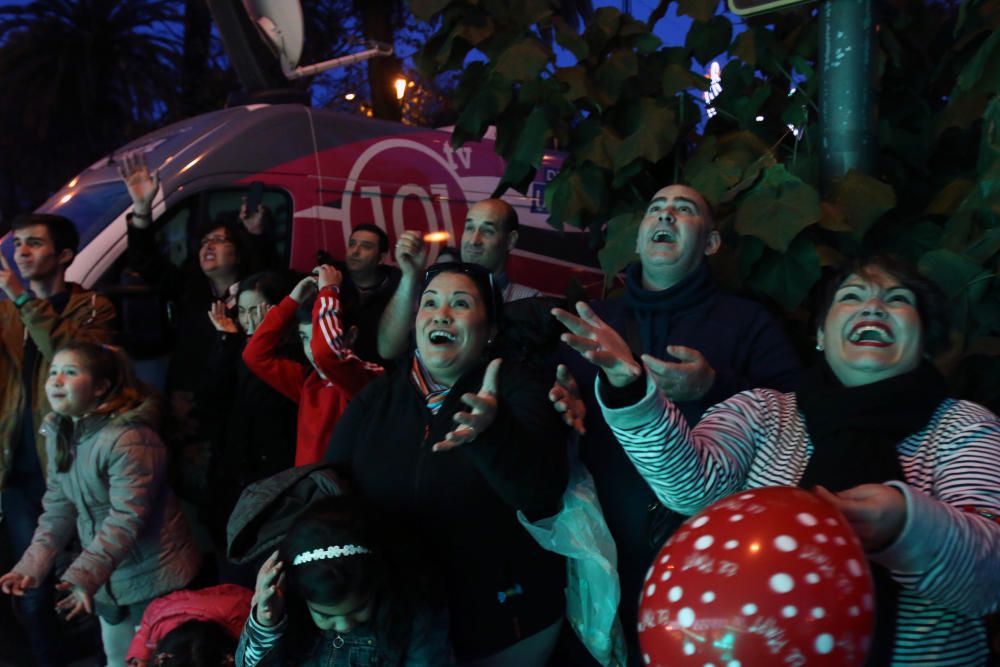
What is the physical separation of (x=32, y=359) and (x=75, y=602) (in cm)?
133

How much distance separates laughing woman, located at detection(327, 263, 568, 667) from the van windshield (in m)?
3.02

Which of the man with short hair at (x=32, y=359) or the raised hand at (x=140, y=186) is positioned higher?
the raised hand at (x=140, y=186)

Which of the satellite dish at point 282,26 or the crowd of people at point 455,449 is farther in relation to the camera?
the satellite dish at point 282,26

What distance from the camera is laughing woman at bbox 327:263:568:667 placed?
228 centimetres

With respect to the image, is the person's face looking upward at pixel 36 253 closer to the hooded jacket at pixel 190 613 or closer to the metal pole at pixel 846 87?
the hooded jacket at pixel 190 613

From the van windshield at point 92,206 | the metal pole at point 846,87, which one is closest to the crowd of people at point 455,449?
the metal pole at point 846,87

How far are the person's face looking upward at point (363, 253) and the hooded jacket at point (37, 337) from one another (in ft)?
3.86

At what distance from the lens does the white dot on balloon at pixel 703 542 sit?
4.74 ft

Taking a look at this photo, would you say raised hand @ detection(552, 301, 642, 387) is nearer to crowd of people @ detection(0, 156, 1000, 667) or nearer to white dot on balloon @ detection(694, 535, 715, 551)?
crowd of people @ detection(0, 156, 1000, 667)

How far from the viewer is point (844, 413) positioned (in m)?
1.76

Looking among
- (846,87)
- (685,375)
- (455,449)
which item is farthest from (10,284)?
(846,87)

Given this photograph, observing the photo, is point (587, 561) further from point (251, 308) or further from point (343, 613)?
point (251, 308)

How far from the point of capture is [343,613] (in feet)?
6.98

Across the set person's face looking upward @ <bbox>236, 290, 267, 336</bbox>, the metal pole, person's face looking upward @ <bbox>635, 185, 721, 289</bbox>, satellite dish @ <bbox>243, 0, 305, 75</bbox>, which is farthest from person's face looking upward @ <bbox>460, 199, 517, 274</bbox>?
satellite dish @ <bbox>243, 0, 305, 75</bbox>
